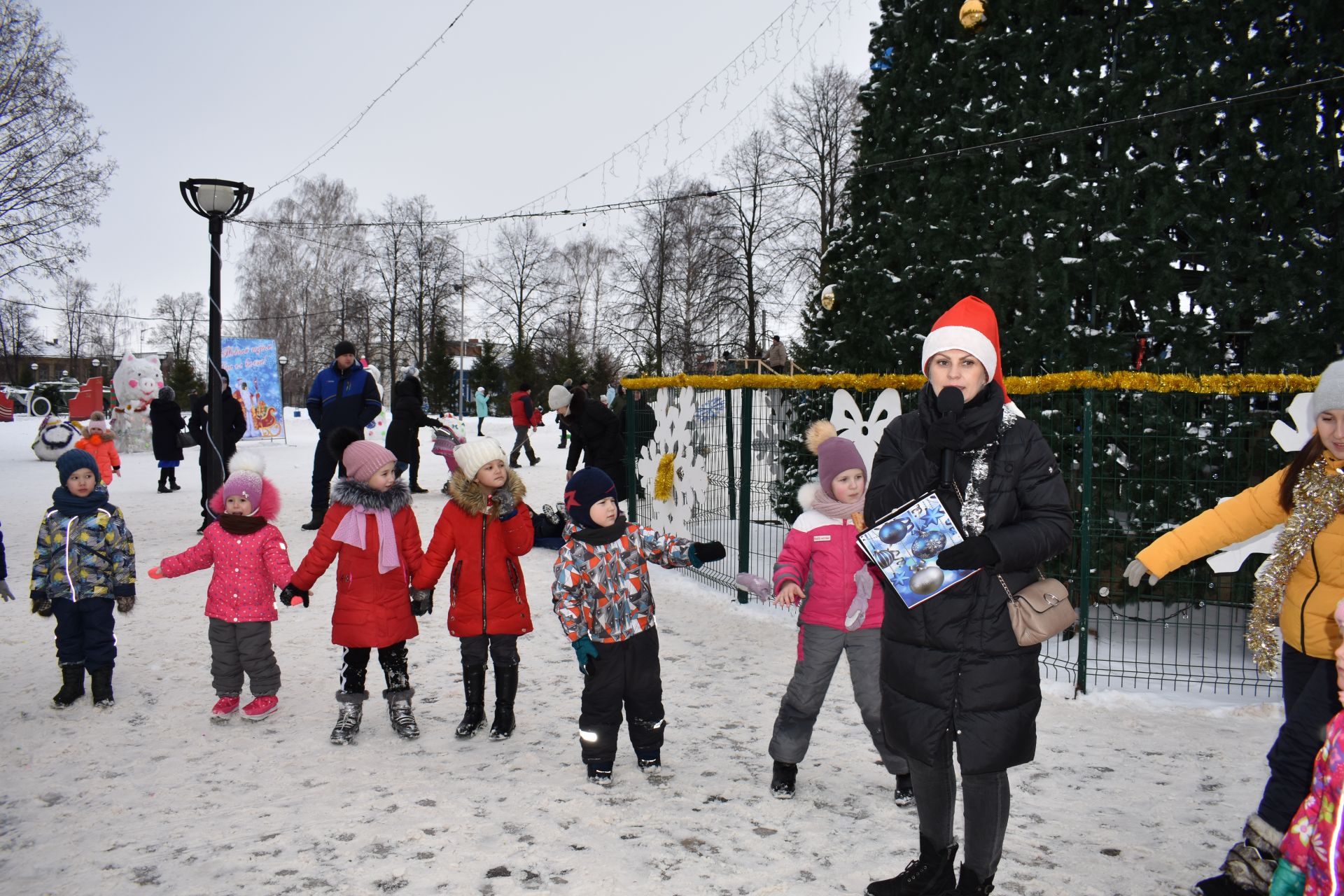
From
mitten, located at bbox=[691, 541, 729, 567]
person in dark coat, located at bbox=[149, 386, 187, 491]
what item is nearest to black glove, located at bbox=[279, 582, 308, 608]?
mitten, located at bbox=[691, 541, 729, 567]

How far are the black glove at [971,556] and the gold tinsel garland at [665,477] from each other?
609 centimetres

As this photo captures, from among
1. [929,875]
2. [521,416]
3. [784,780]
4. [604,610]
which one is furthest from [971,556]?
[521,416]

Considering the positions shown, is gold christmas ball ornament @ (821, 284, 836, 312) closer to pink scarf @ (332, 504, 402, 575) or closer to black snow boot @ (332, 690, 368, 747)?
pink scarf @ (332, 504, 402, 575)

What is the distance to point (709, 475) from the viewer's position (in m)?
8.25

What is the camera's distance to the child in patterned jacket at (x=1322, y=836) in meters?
1.96

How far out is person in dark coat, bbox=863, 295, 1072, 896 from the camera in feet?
8.71

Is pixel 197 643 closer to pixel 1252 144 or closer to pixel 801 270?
pixel 1252 144

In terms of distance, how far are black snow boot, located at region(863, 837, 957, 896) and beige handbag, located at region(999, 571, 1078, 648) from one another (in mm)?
779

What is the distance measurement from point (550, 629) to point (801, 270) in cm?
2743

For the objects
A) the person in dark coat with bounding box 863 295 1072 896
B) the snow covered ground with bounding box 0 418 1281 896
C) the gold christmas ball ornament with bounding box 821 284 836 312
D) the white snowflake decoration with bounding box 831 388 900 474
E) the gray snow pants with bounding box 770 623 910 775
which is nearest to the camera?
the person in dark coat with bounding box 863 295 1072 896

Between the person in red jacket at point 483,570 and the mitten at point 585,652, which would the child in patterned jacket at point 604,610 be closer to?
the mitten at point 585,652

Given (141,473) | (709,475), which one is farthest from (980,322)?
(141,473)

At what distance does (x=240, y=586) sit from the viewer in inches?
192

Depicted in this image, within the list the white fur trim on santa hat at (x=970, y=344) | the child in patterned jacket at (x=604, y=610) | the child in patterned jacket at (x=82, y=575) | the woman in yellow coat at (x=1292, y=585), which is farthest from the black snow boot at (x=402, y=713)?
the woman in yellow coat at (x=1292, y=585)
